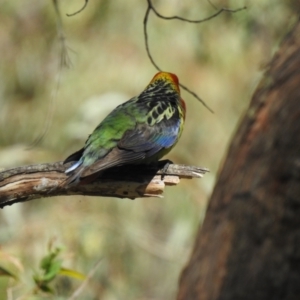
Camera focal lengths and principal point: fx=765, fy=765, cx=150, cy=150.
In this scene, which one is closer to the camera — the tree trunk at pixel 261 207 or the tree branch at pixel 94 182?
the tree trunk at pixel 261 207

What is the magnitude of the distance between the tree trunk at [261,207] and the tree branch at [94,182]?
207 cm

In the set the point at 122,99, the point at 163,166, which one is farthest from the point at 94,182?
the point at 122,99

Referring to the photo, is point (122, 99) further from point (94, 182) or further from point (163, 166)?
point (94, 182)

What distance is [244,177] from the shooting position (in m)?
2.33

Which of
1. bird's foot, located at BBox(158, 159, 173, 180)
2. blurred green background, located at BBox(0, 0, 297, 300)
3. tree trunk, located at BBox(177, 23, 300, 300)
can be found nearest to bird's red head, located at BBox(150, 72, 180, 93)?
bird's foot, located at BBox(158, 159, 173, 180)

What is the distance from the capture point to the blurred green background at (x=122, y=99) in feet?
30.0

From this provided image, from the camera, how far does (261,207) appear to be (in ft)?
7.50

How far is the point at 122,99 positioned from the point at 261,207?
22.2ft

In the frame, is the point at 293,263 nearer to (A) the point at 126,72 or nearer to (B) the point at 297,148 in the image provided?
(B) the point at 297,148

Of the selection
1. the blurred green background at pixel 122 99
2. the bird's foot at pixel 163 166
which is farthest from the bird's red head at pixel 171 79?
the blurred green background at pixel 122 99

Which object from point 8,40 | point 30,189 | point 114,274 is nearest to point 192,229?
point 114,274

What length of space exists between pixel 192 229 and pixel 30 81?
3.47 m

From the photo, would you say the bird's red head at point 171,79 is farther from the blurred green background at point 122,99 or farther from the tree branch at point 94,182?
the blurred green background at point 122,99

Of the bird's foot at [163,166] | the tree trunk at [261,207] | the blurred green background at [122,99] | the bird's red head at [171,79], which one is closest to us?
the tree trunk at [261,207]
